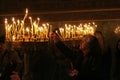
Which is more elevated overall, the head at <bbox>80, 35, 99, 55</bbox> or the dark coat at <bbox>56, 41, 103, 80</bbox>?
the head at <bbox>80, 35, 99, 55</bbox>

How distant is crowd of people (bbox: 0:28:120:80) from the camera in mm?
6203

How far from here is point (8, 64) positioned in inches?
290

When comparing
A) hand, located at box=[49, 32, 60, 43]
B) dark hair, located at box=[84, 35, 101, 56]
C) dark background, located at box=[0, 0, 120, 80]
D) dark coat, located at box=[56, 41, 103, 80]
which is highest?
dark background, located at box=[0, 0, 120, 80]

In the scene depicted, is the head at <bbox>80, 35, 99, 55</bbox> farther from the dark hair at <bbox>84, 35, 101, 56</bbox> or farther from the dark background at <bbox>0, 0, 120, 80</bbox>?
the dark background at <bbox>0, 0, 120, 80</bbox>

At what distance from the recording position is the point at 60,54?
26.7 ft

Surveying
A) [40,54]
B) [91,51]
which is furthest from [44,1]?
[91,51]

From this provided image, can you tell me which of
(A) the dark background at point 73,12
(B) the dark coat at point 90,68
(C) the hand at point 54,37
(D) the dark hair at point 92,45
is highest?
(A) the dark background at point 73,12

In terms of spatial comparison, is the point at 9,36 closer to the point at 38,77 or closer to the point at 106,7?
the point at 38,77

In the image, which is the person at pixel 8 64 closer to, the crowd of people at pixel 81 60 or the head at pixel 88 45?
the crowd of people at pixel 81 60

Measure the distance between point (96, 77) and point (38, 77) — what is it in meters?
2.47

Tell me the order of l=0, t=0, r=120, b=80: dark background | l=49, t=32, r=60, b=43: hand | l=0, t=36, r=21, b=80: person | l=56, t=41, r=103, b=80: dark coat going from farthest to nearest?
l=0, t=0, r=120, b=80: dark background
l=49, t=32, r=60, b=43: hand
l=0, t=36, r=21, b=80: person
l=56, t=41, r=103, b=80: dark coat

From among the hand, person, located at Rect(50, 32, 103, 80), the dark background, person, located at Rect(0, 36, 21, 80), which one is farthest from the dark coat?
the dark background

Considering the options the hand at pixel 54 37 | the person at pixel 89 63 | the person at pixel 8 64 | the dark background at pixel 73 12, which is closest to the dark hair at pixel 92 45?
the person at pixel 89 63

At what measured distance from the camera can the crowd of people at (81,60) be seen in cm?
620
